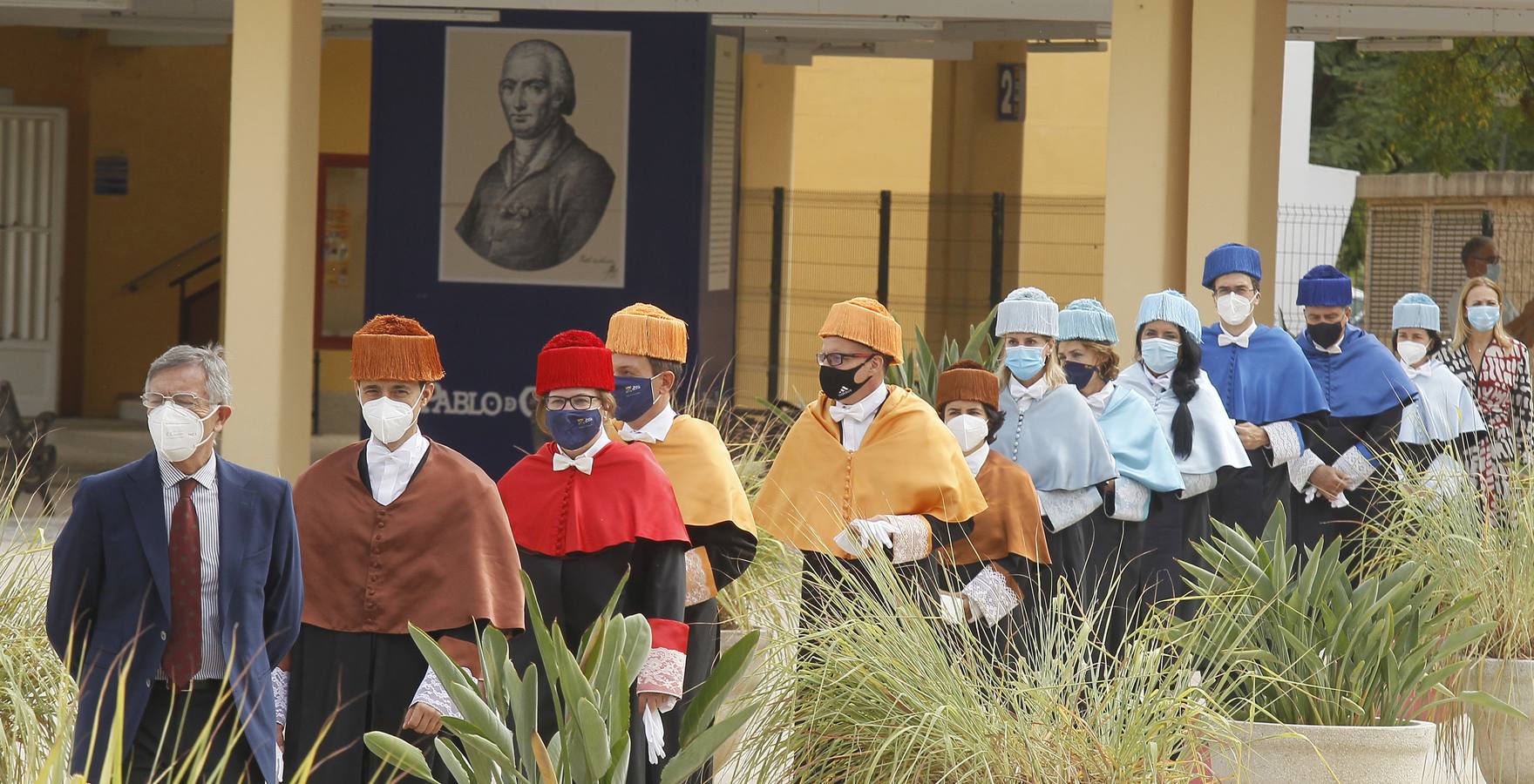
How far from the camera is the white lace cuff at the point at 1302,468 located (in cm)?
886

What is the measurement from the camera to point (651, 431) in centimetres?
585

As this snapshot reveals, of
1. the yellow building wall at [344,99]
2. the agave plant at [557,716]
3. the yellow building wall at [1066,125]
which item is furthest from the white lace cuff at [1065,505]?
the yellow building wall at [1066,125]

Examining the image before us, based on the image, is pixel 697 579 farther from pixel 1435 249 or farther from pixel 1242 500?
pixel 1435 249

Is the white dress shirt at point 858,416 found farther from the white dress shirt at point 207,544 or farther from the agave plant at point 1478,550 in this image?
the white dress shirt at point 207,544

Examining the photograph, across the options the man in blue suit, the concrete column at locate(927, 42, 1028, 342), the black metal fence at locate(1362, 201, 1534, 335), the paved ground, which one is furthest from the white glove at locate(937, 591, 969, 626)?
the black metal fence at locate(1362, 201, 1534, 335)

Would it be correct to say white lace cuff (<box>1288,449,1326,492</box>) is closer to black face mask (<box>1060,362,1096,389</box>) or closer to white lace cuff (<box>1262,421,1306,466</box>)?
white lace cuff (<box>1262,421,1306,466</box>)

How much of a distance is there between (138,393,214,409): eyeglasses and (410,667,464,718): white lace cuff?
0.83 metres

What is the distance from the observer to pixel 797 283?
58.8ft

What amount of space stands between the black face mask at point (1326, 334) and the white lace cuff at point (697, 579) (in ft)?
14.7

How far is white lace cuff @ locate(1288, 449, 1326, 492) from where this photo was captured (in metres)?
8.86

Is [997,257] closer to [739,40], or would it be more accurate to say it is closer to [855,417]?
[739,40]

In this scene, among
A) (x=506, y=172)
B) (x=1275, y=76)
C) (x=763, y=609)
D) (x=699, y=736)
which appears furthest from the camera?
(x=506, y=172)

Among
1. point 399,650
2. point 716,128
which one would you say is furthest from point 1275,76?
point 399,650

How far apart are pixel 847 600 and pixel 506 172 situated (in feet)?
27.1
